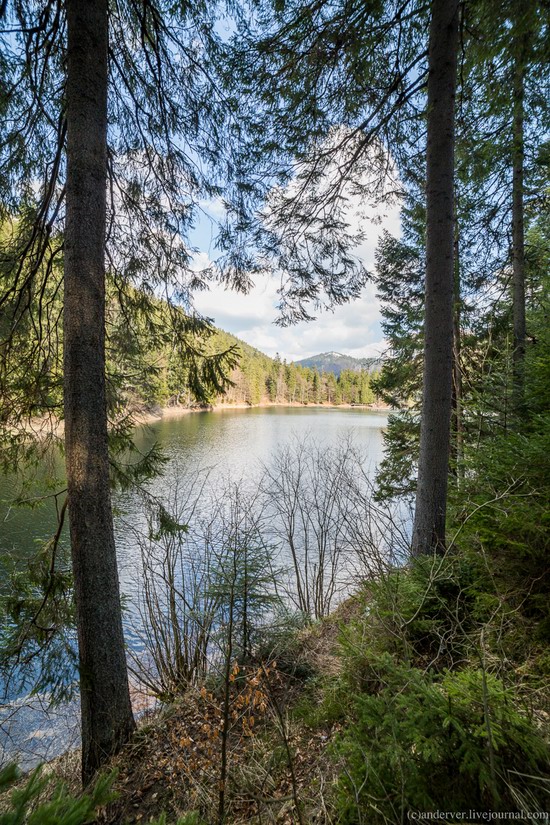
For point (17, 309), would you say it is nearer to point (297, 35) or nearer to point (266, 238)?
point (266, 238)

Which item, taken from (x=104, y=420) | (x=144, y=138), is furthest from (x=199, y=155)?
(x=104, y=420)

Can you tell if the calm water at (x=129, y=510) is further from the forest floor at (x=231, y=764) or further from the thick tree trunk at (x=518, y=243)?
the thick tree trunk at (x=518, y=243)

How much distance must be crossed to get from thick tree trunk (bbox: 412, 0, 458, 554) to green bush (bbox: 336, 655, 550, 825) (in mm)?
1744

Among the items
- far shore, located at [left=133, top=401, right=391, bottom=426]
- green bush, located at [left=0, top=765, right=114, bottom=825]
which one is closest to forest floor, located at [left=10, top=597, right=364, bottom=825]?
green bush, located at [left=0, top=765, right=114, bottom=825]

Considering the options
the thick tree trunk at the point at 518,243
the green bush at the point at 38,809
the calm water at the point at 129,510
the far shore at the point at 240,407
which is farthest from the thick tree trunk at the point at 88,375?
the far shore at the point at 240,407

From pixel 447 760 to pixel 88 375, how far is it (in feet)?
8.32

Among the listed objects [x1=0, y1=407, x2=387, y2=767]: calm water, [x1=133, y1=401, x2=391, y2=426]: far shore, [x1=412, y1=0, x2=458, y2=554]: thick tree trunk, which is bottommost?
[x1=0, y1=407, x2=387, y2=767]: calm water

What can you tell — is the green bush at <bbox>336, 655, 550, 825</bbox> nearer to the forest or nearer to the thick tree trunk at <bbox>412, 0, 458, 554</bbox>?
the forest

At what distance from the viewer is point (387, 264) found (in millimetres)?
8547

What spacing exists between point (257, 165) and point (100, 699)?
178 inches

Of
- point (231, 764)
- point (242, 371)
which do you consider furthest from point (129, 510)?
point (231, 764)

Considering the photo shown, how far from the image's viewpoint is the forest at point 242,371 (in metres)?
1.64

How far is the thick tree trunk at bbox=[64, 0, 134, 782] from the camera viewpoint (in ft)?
7.66

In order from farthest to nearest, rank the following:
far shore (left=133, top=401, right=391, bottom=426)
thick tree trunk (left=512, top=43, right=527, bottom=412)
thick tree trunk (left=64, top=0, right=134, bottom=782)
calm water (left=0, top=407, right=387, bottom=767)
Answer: far shore (left=133, top=401, right=391, bottom=426) → thick tree trunk (left=512, top=43, right=527, bottom=412) → calm water (left=0, top=407, right=387, bottom=767) → thick tree trunk (left=64, top=0, right=134, bottom=782)
